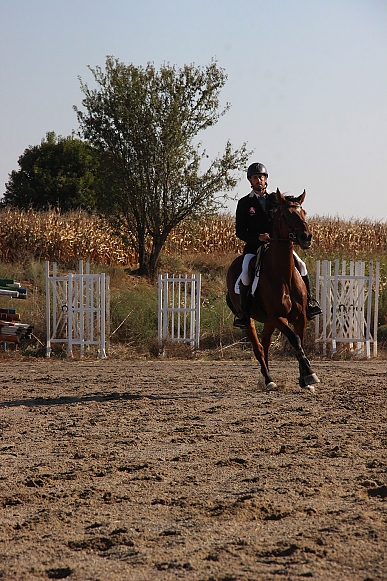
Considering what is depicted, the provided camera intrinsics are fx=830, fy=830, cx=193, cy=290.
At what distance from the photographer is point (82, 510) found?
16.6 feet

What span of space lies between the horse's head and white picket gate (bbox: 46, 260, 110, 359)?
728 centimetres

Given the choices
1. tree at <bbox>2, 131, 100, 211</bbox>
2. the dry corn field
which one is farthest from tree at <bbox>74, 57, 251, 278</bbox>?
tree at <bbox>2, 131, 100, 211</bbox>

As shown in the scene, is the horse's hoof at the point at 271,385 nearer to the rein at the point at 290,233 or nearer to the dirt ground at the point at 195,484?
the dirt ground at the point at 195,484

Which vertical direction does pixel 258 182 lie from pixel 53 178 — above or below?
below

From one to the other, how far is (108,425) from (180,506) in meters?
3.24

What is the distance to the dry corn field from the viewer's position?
98.2 ft

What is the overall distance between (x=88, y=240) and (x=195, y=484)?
25.4 metres

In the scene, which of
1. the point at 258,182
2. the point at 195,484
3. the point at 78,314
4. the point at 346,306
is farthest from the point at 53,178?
the point at 195,484

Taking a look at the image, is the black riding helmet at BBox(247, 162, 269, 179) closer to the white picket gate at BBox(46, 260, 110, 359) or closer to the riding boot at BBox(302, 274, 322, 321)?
the riding boot at BBox(302, 274, 322, 321)

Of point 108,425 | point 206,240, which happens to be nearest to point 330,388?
point 108,425

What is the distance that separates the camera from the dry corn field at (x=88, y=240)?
2994cm

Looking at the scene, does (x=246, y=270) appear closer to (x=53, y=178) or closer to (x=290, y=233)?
(x=290, y=233)

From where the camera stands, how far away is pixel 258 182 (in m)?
11.0

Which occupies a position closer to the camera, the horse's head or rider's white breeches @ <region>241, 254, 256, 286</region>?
the horse's head
